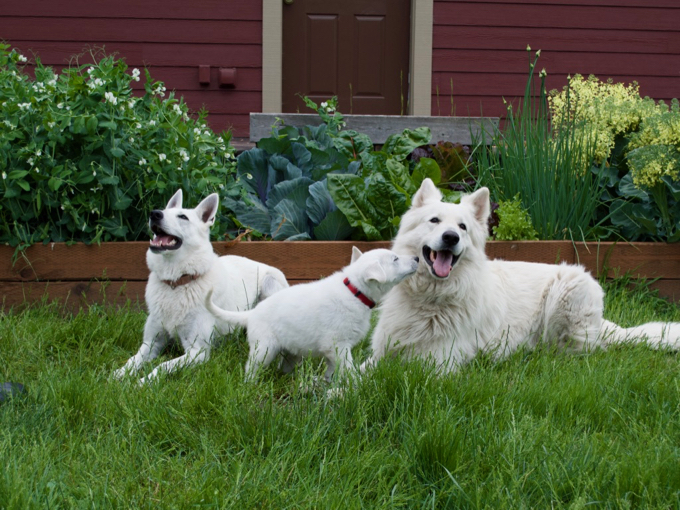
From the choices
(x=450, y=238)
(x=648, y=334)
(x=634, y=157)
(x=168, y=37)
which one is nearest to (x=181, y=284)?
(x=450, y=238)

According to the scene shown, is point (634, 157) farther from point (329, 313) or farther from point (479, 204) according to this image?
point (329, 313)

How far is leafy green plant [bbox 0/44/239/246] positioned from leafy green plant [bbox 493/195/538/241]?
81.0 inches

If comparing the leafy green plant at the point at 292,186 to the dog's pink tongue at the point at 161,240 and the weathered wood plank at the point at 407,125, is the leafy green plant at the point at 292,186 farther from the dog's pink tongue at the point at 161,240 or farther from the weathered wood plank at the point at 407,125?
the dog's pink tongue at the point at 161,240

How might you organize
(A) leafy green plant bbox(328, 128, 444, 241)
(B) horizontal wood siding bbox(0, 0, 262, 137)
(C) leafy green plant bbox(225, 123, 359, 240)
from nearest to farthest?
(A) leafy green plant bbox(328, 128, 444, 241), (C) leafy green plant bbox(225, 123, 359, 240), (B) horizontal wood siding bbox(0, 0, 262, 137)

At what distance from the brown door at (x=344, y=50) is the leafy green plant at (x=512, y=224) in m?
4.13

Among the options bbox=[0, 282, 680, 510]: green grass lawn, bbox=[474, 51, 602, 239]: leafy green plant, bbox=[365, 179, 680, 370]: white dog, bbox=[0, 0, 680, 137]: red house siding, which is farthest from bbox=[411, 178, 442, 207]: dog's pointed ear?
bbox=[0, 0, 680, 137]: red house siding

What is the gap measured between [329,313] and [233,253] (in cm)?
168

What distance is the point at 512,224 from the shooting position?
4.61m

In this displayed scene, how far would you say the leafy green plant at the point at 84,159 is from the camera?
159 inches

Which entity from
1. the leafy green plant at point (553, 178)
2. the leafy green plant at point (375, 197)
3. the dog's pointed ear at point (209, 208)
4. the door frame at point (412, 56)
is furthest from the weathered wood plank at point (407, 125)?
the door frame at point (412, 56)

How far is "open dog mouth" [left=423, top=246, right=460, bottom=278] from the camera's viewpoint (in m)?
3.11

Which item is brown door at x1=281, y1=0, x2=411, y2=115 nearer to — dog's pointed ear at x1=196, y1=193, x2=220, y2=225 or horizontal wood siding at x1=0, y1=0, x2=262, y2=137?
horizontal wood siding at x1=0, y1=0, x2=262, y2=137

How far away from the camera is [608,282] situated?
4.75 meters

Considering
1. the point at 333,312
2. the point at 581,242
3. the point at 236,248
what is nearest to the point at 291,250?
the point at 236,248
